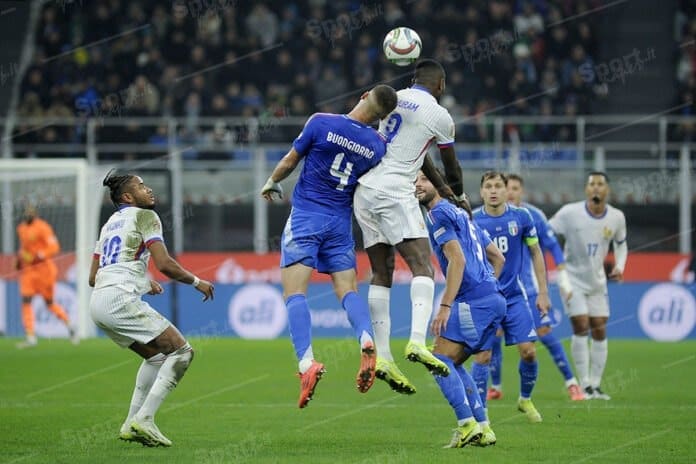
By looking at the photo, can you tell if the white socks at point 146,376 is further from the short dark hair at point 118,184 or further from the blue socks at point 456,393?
the blue socks at point 456,393

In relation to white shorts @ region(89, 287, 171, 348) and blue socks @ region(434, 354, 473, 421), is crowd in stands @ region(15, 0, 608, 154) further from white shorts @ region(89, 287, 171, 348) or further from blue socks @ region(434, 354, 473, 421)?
blue socks @ region(434, 354, 473, 421)

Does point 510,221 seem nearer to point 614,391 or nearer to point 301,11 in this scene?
point 614,391

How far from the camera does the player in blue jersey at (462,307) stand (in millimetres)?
9945

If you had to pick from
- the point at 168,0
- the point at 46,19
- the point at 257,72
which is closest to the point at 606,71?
the point at 257,72

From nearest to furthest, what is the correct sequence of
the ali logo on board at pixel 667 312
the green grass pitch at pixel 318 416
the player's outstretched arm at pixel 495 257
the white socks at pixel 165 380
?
1. the green grass pitch at pixel 318 416
2. the white socks at pixel 165 380
3. the player's outstretched arm at pixel 495 257
4. the ali logo on board at pixel 667 312

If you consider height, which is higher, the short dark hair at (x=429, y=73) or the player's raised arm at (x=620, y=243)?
the short dark hair at (x=429, y=73)

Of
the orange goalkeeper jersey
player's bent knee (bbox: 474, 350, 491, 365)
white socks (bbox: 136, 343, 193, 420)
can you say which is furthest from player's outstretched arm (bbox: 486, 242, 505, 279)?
the orange goalkeeper jersey

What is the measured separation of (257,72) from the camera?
2972 cm

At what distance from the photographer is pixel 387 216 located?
1038cm

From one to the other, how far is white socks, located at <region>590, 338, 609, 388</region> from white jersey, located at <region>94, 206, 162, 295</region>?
636cm

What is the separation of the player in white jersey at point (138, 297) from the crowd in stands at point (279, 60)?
16.8 meters

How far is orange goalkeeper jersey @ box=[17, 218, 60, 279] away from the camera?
2197cm

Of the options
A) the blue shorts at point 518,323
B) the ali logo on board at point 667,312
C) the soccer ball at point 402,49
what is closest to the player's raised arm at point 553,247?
the blue shorts at point 518,323

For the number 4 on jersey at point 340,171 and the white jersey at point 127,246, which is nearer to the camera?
the white jersey at point 127,246
